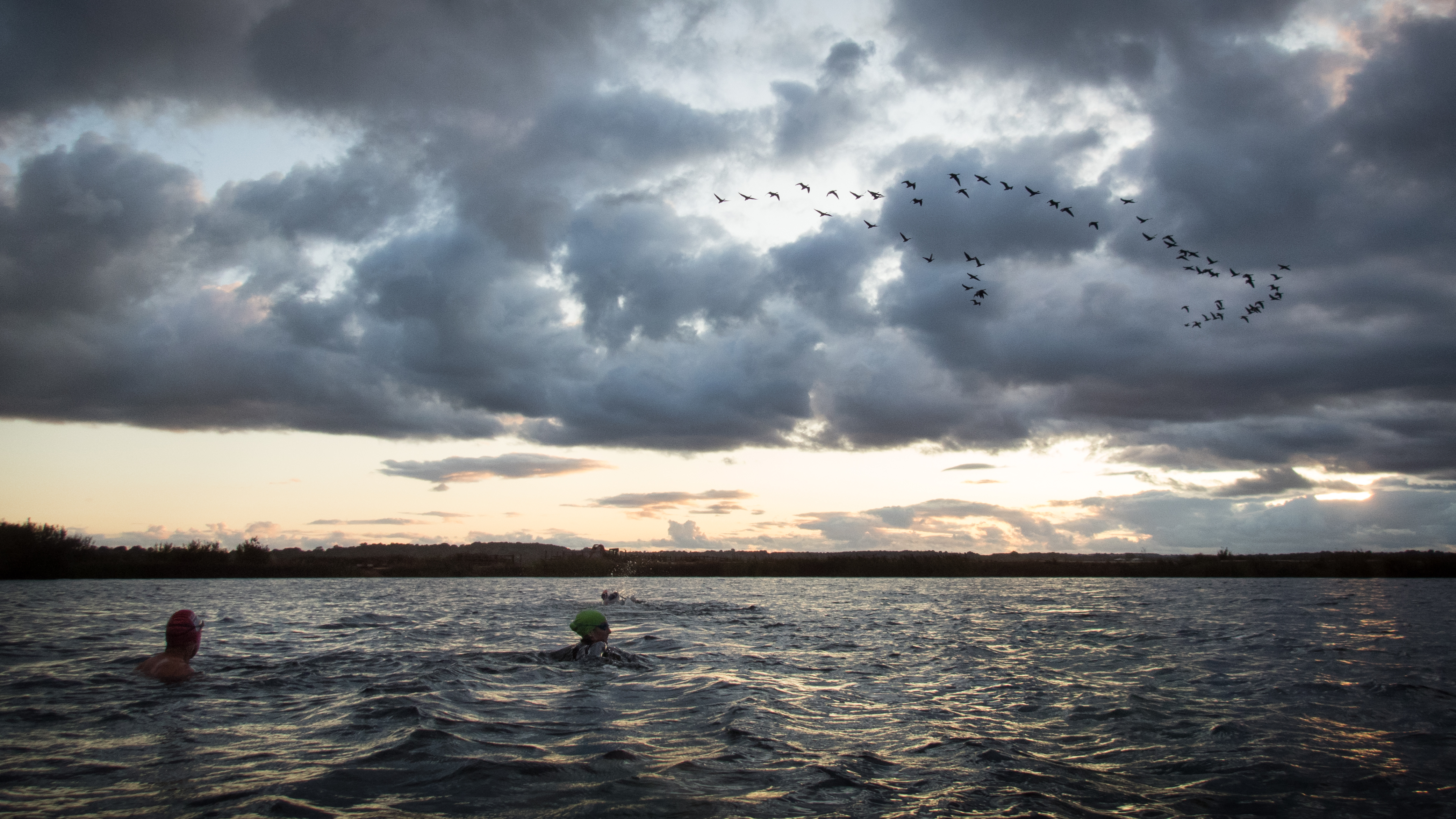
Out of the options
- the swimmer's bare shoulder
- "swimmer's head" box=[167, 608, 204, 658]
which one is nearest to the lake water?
the swimmer's bare shoulder

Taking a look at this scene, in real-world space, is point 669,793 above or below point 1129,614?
above

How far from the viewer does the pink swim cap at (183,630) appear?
1769cm

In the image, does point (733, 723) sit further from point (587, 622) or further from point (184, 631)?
point (184, 631)

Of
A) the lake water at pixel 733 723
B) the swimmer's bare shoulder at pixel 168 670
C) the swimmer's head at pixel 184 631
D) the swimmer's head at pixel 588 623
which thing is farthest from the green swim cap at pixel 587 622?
the swimmer's bare shoulder at pixel 168 670

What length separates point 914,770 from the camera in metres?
11.2

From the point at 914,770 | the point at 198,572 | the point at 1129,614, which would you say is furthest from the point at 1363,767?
the point at 198,572

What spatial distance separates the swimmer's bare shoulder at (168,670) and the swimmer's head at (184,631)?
0.87ft

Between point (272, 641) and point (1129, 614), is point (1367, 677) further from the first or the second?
point (272, 641)

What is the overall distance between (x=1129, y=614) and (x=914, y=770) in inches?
1551

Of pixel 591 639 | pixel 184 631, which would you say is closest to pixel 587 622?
pixel 591 639

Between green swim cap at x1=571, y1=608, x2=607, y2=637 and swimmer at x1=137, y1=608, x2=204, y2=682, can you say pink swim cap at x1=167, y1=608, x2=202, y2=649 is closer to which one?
swimmer at x1=137, y1=608, x2=204, y2=682

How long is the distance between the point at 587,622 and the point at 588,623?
5cm

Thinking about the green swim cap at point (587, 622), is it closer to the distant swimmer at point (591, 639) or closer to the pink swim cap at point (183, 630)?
the distant swimmer at point (591, 639)

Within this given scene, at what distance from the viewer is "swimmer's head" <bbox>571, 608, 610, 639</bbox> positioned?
22.4m
